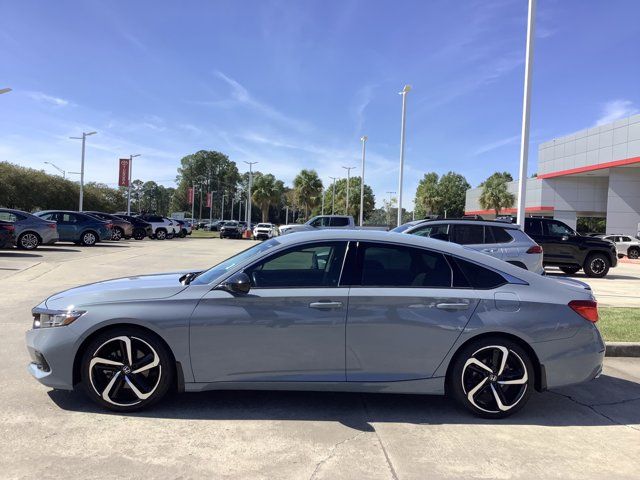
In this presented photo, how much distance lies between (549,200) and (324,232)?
4369cm

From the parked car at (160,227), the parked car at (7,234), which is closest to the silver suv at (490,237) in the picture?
the parked car at (7,234)

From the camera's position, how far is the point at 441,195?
78.7 meters

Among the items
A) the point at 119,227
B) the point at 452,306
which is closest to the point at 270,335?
the point at 452,306

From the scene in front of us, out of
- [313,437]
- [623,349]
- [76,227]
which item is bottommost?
[313,437]

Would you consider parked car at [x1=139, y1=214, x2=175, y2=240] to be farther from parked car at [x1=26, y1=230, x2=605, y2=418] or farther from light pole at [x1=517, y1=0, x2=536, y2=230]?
parked car at [x1=26, y1=230, x2=605, y2=418]

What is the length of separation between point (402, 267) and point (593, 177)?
144ft

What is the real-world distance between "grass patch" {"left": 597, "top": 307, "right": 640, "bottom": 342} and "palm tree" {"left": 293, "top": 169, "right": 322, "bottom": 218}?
61.1 m

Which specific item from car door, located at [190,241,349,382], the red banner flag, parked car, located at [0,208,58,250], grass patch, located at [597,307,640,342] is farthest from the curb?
the red banner flag

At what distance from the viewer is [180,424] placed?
12.8ft

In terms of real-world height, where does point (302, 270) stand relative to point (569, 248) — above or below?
below

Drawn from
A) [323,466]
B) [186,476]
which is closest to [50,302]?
[186,476]

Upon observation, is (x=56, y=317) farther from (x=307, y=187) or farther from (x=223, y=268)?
(x=307, y=187)

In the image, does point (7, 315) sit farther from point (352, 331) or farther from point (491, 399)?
point (491, 399)

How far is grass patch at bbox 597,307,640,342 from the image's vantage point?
655 centimetres
